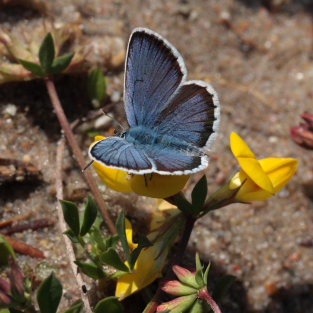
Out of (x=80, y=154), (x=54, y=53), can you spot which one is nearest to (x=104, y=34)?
(x=54, y=53)

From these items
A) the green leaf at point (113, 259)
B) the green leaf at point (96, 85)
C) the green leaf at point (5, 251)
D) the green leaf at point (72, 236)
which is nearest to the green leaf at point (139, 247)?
the green leaf at point (113, 259)

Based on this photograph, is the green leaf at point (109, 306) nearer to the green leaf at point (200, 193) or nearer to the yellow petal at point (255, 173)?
the green leaf at point (200, 193)

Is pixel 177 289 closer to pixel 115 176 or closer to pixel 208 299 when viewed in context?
pixel 208 299

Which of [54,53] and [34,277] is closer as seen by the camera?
[34,277]

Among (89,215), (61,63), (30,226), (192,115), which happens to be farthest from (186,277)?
(61,63)

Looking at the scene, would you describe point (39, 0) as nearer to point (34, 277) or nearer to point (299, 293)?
point (34, 277)

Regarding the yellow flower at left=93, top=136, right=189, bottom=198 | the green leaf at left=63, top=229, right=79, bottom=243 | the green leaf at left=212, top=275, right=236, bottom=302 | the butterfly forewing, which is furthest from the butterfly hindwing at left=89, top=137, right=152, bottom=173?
the green leaf at left=212, top=275, right=236, bottom=302
